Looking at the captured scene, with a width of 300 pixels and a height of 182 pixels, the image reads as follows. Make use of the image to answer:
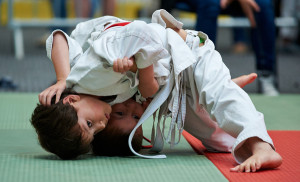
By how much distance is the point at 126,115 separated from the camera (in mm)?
1467

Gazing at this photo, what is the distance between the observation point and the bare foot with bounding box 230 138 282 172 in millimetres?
1296

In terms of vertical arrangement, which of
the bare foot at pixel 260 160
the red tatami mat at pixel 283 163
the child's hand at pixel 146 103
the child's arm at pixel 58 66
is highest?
the child's arm at pixel 58 66

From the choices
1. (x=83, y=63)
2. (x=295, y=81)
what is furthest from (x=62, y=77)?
(x=295, y=81)

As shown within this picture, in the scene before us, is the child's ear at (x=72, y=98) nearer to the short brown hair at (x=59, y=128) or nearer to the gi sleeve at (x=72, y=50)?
the short brown hair at (x=59, y=128)

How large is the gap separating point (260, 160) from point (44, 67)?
2752 mm

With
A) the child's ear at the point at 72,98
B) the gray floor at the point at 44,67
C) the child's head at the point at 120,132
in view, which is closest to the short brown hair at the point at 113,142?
the child's head at the point at 120,132

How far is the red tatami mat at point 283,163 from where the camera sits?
1.26m

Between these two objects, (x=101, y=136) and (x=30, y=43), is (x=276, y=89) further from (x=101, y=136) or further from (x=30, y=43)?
(x=30, y=43)

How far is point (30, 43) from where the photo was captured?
5.56 meters

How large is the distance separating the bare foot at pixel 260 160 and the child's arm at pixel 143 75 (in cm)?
29

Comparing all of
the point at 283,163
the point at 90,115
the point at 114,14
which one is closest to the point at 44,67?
the point at 114,14

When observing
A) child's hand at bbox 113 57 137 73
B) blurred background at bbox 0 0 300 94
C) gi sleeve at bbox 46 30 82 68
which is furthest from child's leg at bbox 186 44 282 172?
blurred background at bbox 0 0 300 94

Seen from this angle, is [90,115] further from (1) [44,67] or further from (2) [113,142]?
Answer: (1) [44,67]

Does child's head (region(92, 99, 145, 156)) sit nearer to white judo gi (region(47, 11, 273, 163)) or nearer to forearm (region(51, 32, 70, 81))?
white judo gi (region(47, 11, 273, 163))
